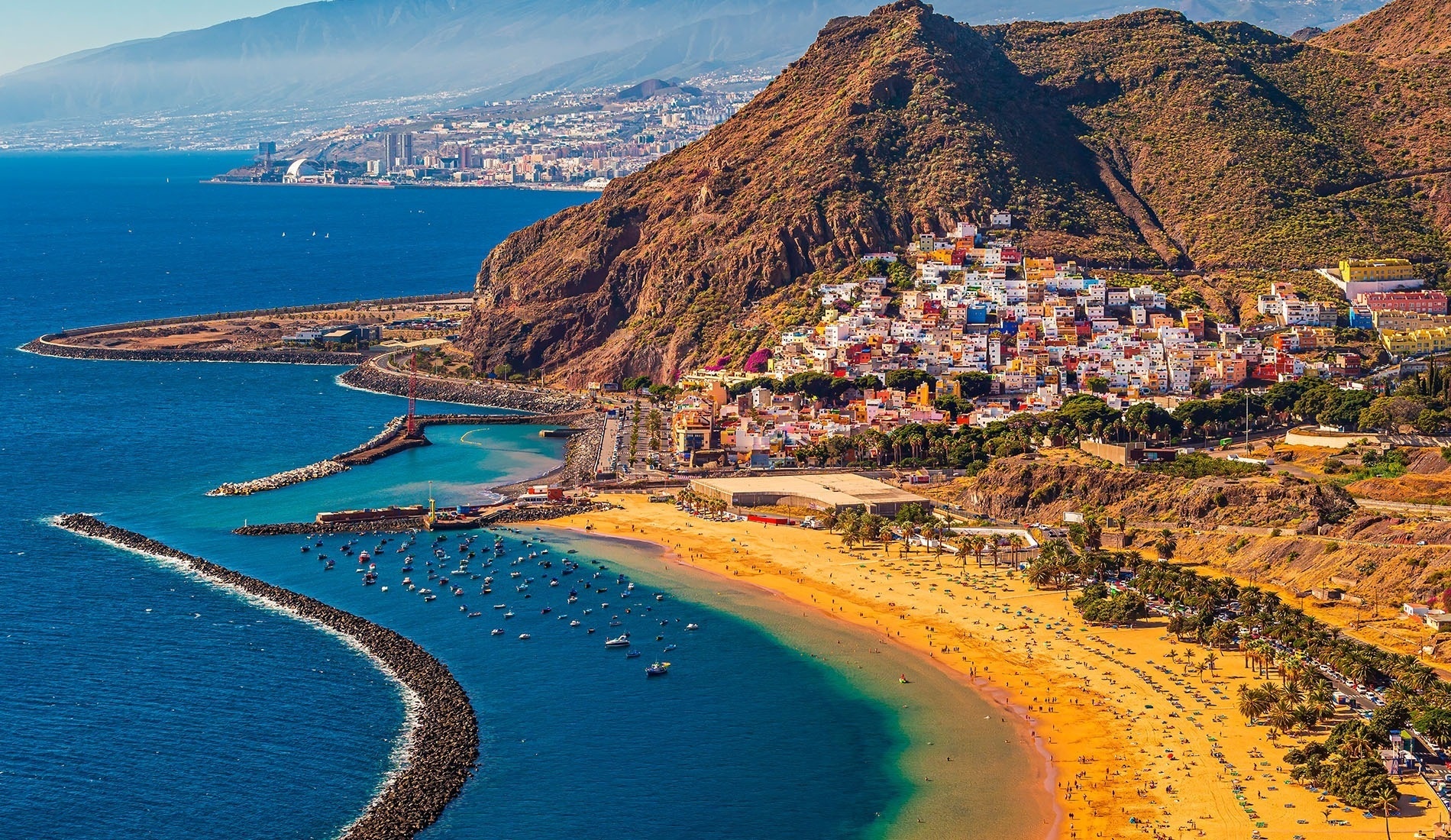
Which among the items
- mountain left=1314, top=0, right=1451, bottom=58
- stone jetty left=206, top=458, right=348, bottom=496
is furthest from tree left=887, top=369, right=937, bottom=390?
mountain left=1314, top=0, right=1451, bottom=58

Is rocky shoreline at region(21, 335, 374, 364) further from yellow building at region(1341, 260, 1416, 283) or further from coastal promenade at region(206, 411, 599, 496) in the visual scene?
yellow building at region(1341, 260, 1416, 283)

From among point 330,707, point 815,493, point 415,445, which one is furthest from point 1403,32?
point 330,707

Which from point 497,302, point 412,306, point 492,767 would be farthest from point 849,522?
point 412,306

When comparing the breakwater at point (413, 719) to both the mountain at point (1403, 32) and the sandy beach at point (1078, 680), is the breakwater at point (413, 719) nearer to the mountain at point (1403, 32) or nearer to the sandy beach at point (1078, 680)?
the sandy beach at point (1078, 680)

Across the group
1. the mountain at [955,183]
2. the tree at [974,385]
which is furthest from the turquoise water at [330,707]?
the mountain at [955,183]

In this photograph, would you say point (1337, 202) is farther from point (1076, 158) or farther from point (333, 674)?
point (333, 674)
